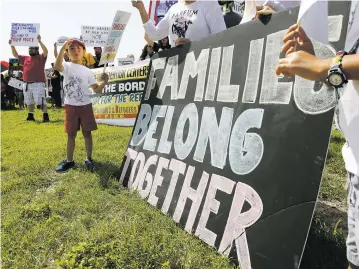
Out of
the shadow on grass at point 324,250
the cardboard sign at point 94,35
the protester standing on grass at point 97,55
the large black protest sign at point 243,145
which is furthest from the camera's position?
the protester standing on grass at point 97,55

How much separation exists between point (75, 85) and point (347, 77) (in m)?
3.86

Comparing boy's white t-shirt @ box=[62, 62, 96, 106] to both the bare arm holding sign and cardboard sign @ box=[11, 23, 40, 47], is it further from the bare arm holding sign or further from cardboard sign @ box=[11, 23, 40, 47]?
cardboard sign @ box=[11, 23, 40, 47]

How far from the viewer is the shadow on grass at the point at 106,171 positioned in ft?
12.5

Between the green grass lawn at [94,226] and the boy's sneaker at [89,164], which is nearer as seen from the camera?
the green grass lawn at [94,226]

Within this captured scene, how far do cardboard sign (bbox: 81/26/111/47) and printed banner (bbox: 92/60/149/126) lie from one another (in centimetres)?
214

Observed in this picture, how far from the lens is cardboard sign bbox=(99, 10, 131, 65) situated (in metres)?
4.34

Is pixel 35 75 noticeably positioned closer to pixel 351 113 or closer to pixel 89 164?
pixel 89 164

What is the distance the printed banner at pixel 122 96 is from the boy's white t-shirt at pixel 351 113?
6.75 m

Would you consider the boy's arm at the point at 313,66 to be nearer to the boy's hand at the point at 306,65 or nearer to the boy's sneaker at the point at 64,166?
the boy's hand at the point at 306,65

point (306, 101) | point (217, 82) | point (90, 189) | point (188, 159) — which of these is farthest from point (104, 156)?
point (306, 101)

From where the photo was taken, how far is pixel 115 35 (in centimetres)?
446

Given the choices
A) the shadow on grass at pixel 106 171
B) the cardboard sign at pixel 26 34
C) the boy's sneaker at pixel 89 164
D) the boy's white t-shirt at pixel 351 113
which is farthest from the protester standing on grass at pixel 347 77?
the cardboard sign at pixel 26 34

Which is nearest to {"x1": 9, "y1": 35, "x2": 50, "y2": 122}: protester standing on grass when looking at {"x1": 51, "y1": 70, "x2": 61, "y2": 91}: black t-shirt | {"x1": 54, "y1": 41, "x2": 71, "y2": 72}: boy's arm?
{"x1": 51, "y1": 70, "x2": 61, "y2": 91}: black t-shirt

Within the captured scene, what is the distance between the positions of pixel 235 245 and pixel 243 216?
0.60 ft
